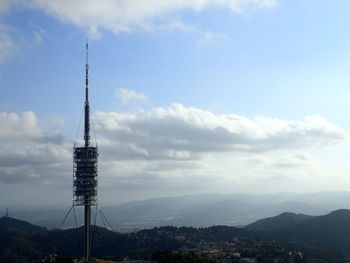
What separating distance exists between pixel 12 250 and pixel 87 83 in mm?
103123

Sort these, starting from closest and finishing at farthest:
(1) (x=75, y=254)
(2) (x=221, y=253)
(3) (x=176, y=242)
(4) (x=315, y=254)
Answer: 1. (2) (x=221, y=253)
2. (4) (x=315, y=254)
3. (1) (x=75, y=254)
4. (3) (x=176, y=242)

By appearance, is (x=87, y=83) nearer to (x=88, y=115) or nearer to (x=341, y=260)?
(x=88, y=115)

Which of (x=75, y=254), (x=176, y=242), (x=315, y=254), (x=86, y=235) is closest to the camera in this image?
(x=86, y=235)

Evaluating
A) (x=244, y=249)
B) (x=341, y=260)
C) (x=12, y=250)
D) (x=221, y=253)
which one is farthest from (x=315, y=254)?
(x=12, y=250)

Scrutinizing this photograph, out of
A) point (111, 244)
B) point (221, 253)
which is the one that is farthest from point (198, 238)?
point (221, 253)

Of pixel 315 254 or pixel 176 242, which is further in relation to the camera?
pixel 176 242

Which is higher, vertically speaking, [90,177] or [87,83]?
[87,83]

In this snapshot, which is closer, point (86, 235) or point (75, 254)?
point (86, 235)

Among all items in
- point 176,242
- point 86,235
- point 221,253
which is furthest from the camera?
point 176,242

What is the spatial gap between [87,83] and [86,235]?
3279cm

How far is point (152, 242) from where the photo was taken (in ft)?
626

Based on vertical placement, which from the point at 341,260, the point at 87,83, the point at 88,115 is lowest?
the point at 341,260

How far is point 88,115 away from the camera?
10512cm

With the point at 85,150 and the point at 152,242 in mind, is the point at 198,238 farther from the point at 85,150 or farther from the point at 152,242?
the point at 85,150
